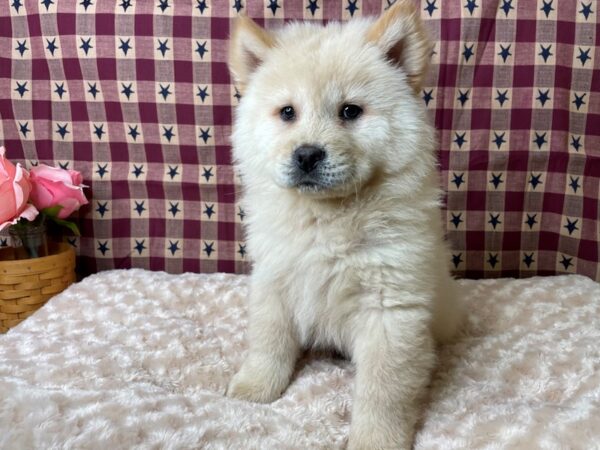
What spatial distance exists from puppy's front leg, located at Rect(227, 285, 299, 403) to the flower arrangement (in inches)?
43.6

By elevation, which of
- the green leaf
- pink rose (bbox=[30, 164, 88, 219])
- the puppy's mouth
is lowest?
the green leaf

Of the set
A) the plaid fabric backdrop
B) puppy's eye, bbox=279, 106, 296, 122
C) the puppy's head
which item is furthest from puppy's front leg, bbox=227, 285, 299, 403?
the plaid fabric backdrop

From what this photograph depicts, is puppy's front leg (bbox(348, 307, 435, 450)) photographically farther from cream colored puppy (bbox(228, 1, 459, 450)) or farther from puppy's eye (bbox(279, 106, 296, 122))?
puppy's eye (bbox(279, 106, 296, 122))

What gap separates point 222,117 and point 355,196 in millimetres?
1117

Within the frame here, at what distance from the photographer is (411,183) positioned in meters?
1.49

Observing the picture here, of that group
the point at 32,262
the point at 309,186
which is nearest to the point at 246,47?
the point at 309,186

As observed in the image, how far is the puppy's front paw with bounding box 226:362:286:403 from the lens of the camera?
1.59 m

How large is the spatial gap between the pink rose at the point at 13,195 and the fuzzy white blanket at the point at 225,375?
35 cm

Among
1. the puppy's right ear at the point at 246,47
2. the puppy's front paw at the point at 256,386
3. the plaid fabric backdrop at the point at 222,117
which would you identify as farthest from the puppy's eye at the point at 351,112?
the plaid fabric backdrop at the point at 222,117

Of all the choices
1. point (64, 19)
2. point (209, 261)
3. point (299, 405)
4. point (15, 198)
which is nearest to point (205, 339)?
point (299, 405)

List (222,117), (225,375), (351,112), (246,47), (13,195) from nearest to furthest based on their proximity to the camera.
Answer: (351,112) < (246,47) < (225,375) < (13,195) < (222,117)

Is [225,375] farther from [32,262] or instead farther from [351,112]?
[32,262]

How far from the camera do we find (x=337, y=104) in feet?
4.77

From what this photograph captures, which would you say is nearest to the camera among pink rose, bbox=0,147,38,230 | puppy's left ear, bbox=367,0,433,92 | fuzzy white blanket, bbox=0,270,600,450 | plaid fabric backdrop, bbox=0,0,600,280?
fuzzy white blanket, bbox=0,270,600,450
